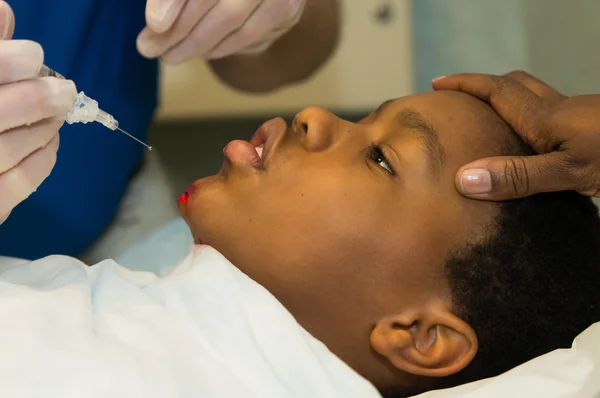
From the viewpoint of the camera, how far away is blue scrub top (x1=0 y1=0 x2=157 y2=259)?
107 cm

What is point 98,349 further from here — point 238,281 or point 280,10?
→ point 280,10

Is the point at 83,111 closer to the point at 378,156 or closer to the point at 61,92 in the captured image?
the point at 61,92

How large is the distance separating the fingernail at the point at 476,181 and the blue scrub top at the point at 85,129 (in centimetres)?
67

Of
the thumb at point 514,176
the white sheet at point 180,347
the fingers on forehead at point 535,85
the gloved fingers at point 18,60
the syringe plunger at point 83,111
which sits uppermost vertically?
the gloved fingers at point 18,60

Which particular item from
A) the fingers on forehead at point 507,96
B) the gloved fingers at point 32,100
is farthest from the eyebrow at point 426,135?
the gloved fingers at point 32,100

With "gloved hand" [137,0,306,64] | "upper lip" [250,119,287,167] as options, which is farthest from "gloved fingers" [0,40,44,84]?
"upper lip" [250,119,287,167]

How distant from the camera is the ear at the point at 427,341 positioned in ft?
2.78

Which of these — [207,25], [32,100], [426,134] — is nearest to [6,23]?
[32,100]

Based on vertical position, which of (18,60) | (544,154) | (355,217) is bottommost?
(355,217)

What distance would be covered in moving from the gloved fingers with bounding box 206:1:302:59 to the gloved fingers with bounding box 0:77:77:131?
353mm

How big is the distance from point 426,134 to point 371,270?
0.65 ft

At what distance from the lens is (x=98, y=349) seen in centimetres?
73

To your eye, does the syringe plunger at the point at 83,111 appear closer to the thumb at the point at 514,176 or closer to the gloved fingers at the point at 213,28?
the gloved fingers at the point at 213,28

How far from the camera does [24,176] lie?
80 cm
